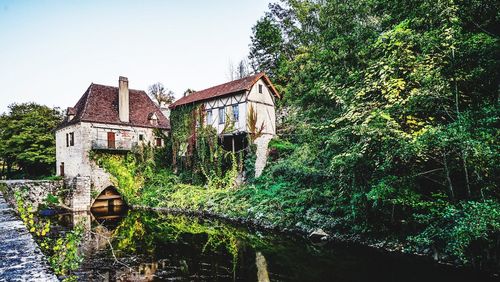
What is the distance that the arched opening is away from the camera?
23156 millimetres

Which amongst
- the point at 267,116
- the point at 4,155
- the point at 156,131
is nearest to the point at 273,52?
the point at 267,116

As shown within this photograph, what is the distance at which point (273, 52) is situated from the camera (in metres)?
32.0

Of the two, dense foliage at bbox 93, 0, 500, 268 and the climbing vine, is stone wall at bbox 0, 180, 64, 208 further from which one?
dense foliage at bbox 93, 0, 500, 268

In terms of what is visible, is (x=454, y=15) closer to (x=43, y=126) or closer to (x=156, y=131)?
A: (x=156, y=131)

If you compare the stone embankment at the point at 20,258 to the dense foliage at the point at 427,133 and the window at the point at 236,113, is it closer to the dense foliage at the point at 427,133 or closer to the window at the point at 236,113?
the dense foliage at the point at 427,133

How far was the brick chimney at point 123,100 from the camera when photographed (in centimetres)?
2539

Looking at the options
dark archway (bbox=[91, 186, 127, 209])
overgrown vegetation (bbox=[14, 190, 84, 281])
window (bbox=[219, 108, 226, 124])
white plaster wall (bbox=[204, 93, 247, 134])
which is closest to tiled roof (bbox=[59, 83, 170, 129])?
dark archway (bbox=[91, 186, 127, 209])

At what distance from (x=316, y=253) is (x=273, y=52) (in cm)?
2554

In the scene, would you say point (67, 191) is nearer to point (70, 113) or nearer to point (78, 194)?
point (78, 194)

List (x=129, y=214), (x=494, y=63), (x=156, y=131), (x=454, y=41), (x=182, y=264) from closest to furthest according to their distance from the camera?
(x=494, y=63)
(x=454, y=41)
(x=182, y=264)
(x=129, y=214)
(x=156, y=131)

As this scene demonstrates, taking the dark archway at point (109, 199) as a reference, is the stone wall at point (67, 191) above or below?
above

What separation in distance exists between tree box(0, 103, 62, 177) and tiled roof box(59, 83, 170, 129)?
814 cm

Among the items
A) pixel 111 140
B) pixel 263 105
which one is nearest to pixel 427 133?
pixel 263 105

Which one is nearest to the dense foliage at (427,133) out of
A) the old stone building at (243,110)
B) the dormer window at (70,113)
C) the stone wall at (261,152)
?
the stone wall at (261,152)
